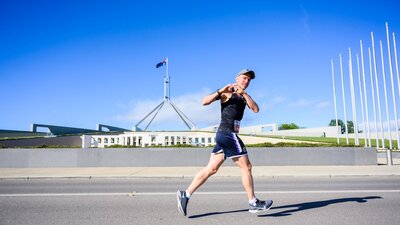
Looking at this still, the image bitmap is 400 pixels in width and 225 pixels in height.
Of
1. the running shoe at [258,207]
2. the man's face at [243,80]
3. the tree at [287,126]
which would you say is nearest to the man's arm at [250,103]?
the man's face at [243,80]

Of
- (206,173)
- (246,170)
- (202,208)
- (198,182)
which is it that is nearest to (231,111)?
(246,170)

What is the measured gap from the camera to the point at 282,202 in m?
5.49

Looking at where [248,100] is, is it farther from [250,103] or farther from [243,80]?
[243,80]

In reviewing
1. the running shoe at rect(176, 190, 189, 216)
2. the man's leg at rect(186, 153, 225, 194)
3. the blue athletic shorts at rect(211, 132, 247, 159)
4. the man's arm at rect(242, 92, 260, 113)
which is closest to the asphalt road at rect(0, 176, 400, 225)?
the running shoe at rect(176, 190, 189, 216)

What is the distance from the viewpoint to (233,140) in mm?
4285

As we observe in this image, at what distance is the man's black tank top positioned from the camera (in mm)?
4352

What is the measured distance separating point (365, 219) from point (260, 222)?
4.86 feet

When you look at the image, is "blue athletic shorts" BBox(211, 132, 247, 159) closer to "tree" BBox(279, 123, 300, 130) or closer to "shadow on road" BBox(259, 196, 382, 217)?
"shadow on road" BBox(259, 196, 382, 217)

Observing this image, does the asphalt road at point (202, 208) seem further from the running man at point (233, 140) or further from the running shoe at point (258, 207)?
the running man at point (233, 140)

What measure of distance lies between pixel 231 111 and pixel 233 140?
430 millimetres

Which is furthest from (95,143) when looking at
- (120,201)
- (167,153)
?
(120,201)

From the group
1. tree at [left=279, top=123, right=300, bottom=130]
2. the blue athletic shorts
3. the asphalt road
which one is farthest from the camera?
tree at [left=279, top=123, right=300, bottom=130]

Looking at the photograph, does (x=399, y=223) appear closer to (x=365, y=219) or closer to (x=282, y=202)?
(x=365, y=219)

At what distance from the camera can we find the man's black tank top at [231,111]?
4.35 m
